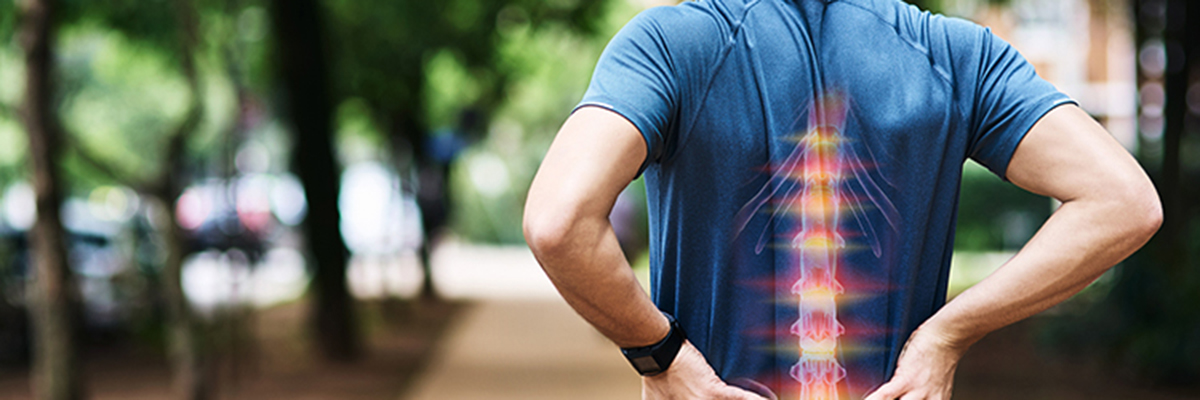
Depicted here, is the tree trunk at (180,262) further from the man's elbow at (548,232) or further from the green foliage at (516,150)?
the green foliage at (516,150)

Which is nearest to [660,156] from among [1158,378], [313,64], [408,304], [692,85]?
[692,85]

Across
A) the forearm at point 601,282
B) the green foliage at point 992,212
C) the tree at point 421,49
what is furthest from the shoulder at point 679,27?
the green foliage at point 992,212

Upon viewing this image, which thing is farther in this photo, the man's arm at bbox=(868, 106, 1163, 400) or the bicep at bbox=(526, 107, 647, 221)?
the man's arm at bbox=(868, 106, 1163, 400)

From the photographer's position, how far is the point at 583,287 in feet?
5.38

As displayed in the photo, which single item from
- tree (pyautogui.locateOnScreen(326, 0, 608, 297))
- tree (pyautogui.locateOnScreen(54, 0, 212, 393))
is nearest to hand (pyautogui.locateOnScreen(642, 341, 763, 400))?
tree (pyautogui.locateOnScreen(54, 0, 212, 393))

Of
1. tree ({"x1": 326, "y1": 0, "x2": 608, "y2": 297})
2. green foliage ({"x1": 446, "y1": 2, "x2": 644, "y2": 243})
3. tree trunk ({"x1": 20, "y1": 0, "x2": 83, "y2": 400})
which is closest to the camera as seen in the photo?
tree trunk ({"x1": 20, "y1": 0, "x2": 83, "y2": 400})

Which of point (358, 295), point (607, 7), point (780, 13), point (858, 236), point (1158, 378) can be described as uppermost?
point (780, 13)

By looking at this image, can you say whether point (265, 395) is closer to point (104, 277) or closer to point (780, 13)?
point (104, 277)

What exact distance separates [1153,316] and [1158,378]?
60cm

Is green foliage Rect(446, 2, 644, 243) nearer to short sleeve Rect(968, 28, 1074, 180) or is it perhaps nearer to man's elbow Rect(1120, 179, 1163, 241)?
short sleeve Rect(968, 28, 1074, 180)

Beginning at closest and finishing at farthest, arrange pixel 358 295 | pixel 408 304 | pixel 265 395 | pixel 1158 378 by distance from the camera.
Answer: pixel 1158 378
pixel 265 395
pixel 408 304
pixel 358 295

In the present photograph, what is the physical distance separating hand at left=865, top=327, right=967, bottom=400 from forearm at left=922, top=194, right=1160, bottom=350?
2 centimetres

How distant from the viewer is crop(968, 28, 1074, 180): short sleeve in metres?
1.77

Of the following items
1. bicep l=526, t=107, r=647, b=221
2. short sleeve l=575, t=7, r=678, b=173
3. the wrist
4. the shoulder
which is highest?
the shoulder
